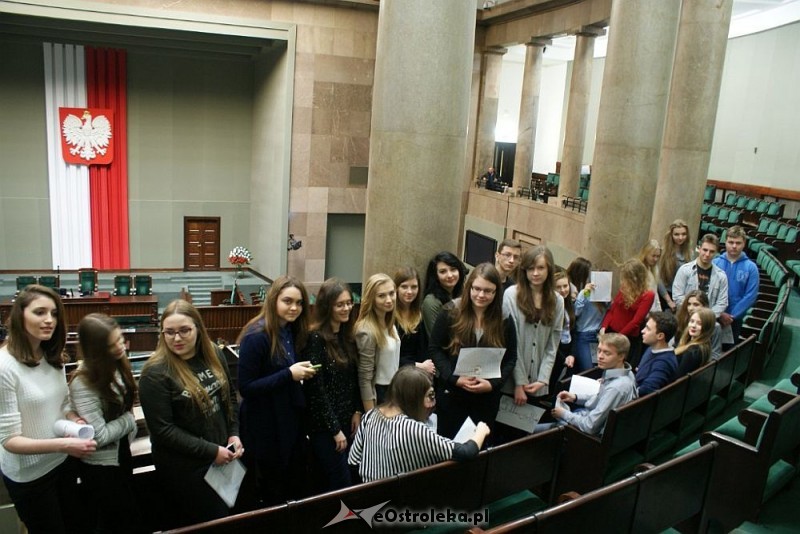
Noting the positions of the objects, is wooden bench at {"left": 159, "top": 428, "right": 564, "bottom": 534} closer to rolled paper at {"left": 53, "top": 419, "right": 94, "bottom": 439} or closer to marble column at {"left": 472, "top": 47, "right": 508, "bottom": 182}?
rolled paper at {"left": 53, "top": 419, "right": 94, "bottom": 439}

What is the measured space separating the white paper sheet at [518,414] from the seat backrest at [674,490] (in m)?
1.03

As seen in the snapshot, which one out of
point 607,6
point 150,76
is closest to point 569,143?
point 607,6

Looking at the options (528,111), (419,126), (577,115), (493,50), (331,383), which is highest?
(493,50)

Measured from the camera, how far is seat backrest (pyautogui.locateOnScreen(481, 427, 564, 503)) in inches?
131

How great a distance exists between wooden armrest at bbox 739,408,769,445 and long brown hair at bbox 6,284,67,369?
3.38 meters

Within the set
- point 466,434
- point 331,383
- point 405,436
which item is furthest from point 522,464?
point 331,383

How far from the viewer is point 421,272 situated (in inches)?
218

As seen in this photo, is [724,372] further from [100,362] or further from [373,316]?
[100,362]

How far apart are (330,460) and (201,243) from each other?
58.0 ft

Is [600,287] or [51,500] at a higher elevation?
[600,287]

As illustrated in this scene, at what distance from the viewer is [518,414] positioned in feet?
13.8

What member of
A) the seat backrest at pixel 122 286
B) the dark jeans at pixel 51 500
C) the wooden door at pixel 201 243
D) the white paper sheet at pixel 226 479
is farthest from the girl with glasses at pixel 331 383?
the wooden door at pixel 201 243

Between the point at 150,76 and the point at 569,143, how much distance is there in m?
12.0

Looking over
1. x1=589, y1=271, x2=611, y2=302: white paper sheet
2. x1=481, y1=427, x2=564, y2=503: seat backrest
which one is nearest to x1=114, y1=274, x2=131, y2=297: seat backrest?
x1=589, y1=271, x2=611, y2=302: white paper sheet
